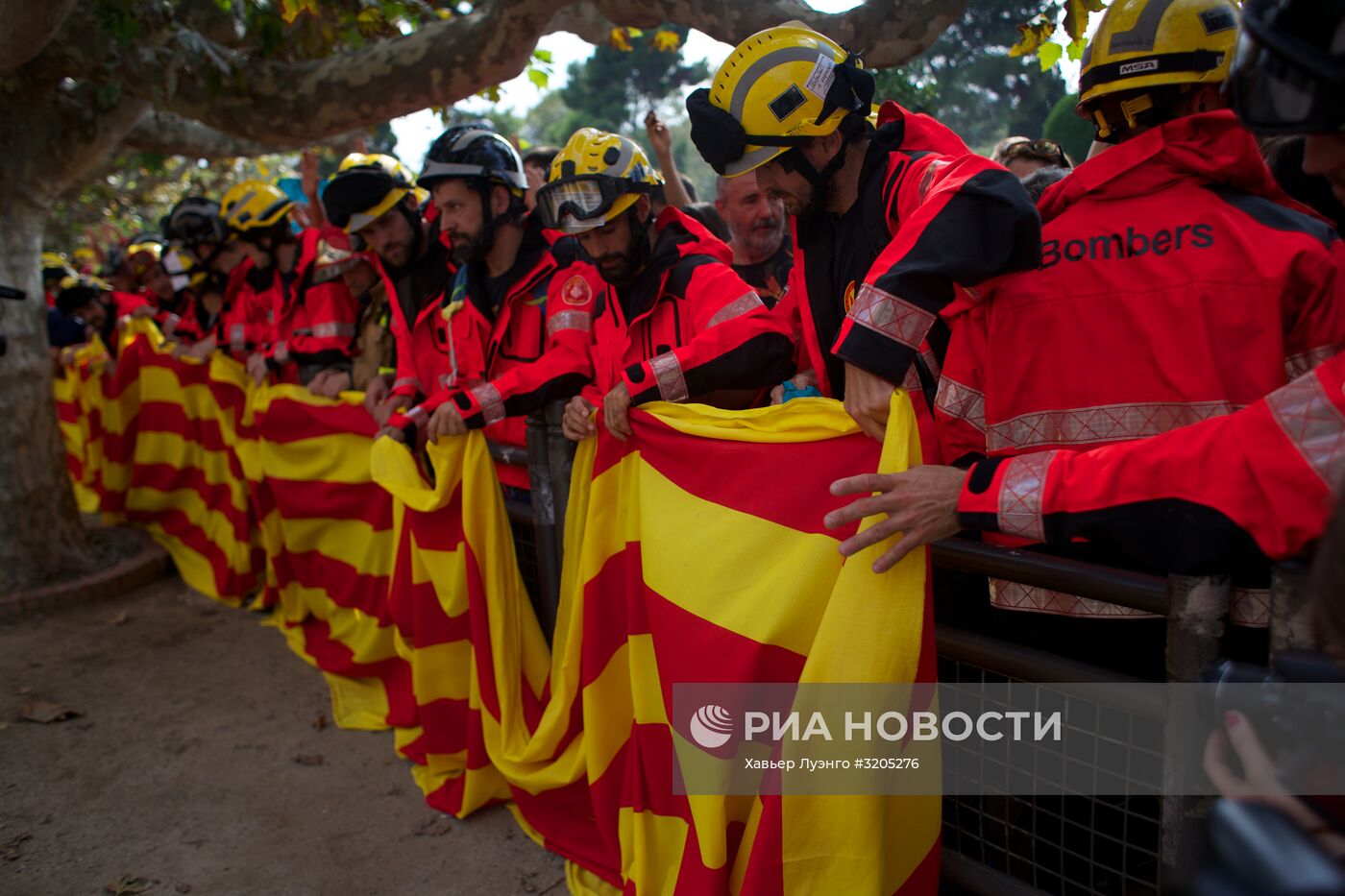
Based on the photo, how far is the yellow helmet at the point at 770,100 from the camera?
8.01ft

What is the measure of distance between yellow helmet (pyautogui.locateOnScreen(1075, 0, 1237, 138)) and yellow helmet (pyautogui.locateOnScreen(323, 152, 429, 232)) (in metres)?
3.43

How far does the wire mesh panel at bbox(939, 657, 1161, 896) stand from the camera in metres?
1.98

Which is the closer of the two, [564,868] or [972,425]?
[972,425]

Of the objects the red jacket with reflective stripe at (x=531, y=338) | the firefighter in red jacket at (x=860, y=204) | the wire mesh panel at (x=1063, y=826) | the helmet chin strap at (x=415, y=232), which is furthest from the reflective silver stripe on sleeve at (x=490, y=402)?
the wire mesh panel at (x=1063, y=826)

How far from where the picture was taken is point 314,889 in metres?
3.20

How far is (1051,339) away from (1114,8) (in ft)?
2.56

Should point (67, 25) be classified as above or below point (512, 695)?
above

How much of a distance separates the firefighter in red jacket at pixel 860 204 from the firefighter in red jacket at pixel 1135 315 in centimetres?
16

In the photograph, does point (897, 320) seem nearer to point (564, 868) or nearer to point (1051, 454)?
point (1051, 454)

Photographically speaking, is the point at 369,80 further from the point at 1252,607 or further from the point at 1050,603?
the point at 1252,607

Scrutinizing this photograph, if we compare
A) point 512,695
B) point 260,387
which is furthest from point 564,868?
point 260,387

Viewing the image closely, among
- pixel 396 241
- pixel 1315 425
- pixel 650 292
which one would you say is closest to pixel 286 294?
pixel 396 241

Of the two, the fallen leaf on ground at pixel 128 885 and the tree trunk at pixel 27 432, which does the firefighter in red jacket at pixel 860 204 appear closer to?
the fallen leaf on ground at pixel 128 885

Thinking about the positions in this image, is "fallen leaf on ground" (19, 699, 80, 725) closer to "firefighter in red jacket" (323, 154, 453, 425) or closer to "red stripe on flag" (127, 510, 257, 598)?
"red stripe on flag" (127, 510, 257, 598)
